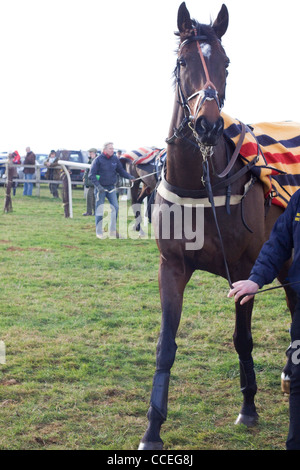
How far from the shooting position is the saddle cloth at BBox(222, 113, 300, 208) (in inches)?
174

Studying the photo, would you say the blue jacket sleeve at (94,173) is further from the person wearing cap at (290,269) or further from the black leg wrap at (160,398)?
the person wearing cap at (290,269)

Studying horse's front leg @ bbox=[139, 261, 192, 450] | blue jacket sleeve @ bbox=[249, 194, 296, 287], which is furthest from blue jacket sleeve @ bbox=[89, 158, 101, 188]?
blue jacket sleeve @ bbox=[249, 194, 296, 287]

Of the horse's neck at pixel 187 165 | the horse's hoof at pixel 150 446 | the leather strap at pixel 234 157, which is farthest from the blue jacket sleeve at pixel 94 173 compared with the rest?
the horse's hoof at pixel 150 446

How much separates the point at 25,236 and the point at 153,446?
983cm

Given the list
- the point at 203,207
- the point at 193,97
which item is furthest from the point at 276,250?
the point at 193,97

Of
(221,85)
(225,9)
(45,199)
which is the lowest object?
(45,199)

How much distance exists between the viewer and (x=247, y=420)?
4.20 meters

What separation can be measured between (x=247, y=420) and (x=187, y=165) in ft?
6.15

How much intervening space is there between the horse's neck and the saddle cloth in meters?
0.33

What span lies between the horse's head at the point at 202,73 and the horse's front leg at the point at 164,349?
98cm

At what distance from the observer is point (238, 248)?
417 centimetres

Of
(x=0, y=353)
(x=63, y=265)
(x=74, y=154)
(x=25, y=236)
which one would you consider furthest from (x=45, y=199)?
(x=0, y=353)

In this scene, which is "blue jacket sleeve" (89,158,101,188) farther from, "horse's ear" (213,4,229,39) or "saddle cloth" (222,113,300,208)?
"horse's ear" (213,4,229,39)

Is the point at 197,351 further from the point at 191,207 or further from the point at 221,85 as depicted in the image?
the point at 221,85
